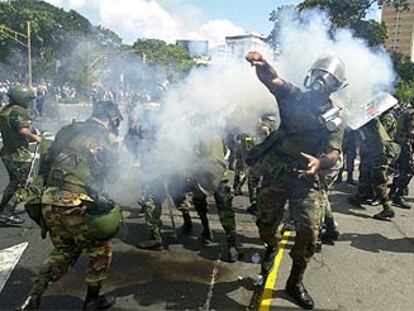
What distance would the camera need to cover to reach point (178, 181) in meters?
5.76

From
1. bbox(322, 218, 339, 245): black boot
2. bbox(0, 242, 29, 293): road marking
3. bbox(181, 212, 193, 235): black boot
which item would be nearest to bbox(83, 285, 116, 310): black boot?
bbox(0, 242, 29, 293): road marking

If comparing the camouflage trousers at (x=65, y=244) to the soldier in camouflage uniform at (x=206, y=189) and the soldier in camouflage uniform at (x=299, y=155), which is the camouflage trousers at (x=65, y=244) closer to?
the soldier in camouflage uniform at (x=299, y=155)

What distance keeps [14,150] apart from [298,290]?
4.02 meters

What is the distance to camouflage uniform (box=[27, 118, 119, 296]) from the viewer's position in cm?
373

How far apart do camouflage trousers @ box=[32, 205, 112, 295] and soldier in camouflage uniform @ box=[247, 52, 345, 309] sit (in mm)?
1513

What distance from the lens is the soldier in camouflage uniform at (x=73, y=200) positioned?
3.73 m

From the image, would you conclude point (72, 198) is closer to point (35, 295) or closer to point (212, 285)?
point (35, 295)

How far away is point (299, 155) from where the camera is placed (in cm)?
409

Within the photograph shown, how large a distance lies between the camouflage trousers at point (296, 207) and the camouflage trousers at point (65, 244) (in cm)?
146

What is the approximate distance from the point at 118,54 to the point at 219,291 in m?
12.5

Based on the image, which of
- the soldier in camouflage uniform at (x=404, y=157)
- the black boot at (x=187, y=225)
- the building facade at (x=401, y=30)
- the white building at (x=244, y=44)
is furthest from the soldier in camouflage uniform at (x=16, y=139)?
the building facade at (x=401, y=30)

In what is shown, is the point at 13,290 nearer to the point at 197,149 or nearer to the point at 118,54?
the point at 197,149

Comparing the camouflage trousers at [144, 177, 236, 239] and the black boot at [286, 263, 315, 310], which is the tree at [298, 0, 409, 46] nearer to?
the camouflage trousers at [144, 177, 236, 239]

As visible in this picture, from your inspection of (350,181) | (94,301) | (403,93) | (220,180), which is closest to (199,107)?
(220,180)
